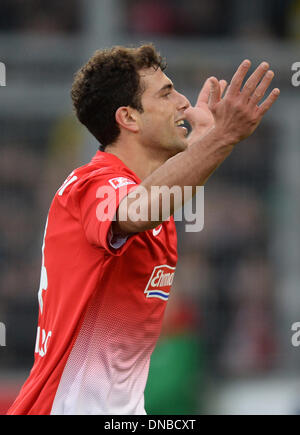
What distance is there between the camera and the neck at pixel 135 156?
4598 millimetres

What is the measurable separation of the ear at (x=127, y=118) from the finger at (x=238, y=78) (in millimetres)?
995

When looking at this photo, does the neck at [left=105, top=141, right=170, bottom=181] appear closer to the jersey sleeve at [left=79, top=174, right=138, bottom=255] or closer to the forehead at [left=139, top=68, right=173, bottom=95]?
the forehead at [left=139, top=68, right=173, bottom=95]

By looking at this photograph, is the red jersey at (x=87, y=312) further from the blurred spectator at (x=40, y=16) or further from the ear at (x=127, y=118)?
the blurred spectator at (x=40, y=16)

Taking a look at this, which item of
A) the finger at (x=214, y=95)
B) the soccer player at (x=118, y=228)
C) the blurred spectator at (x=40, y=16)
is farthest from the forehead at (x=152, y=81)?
the blurred spectator at (x=40, y=16)

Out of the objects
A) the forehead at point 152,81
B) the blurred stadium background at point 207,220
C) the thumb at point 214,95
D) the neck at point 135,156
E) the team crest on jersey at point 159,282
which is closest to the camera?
the thumb at point 214,95

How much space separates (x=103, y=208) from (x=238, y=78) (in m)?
0.88

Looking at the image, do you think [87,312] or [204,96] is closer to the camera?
[87,312]

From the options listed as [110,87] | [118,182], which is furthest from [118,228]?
[110,87]

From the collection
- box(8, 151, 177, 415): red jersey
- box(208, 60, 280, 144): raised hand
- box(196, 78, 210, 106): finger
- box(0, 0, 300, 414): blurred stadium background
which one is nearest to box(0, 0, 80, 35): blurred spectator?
box(0, 0, 300, 414): blurred stadium background

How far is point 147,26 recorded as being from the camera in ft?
34.7

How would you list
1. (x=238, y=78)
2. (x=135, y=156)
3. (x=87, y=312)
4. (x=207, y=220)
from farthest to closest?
(x=207, y=220) → (x=135, y=156) → (x=87, y=312) → (x=238, y=78)

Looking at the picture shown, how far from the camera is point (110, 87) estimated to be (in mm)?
4695

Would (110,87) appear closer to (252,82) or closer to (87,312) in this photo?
(252,82)

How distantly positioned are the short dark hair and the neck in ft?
0.26
